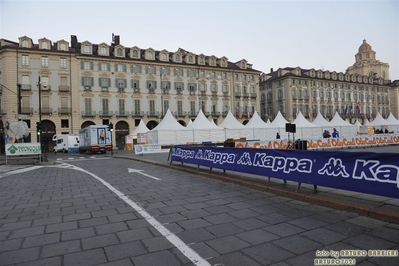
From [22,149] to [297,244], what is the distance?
21.6 metres

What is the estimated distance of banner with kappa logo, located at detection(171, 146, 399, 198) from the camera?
4.68 metres

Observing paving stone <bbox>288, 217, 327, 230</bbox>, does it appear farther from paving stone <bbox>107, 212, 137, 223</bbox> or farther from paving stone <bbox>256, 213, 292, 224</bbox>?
paving stone <bbox>107, 212, 137, 223</bbox>

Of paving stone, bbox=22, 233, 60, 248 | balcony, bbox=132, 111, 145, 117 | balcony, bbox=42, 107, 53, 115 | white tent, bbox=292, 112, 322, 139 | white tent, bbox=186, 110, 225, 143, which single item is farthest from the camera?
balcony, bbox=132, 111, 145, 117

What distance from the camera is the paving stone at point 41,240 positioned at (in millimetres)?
3924

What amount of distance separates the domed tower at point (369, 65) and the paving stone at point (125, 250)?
4030 inches

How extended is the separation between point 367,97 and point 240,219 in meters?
90.3

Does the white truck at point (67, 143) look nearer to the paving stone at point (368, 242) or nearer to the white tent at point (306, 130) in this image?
the white tent at point (306, 130)

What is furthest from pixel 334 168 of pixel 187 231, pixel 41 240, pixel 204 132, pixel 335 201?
pixel 204 132

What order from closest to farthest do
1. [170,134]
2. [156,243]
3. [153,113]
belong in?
[156,243] < [170,134] < [153,113]

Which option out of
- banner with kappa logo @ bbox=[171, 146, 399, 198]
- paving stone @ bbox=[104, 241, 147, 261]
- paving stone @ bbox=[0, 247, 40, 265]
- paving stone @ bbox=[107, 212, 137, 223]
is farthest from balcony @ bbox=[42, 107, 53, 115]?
paving stone @ bbox=[104, 241, 147, 261]

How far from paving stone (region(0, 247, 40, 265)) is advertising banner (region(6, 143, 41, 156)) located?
1893cm

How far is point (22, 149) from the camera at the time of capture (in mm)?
19875

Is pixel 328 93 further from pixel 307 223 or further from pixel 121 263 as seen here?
pixel 121 263

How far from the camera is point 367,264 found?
10.2 ft
